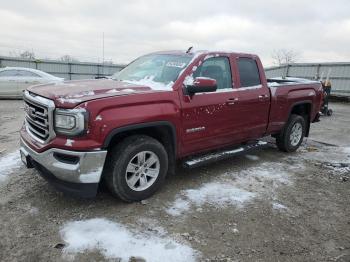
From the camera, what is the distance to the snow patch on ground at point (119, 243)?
11.4ft

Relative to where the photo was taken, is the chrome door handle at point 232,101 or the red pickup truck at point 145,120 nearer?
the red pickup truck at point 145,120

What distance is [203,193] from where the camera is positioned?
498 centimetres

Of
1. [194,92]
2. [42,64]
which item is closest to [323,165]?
[194,92]

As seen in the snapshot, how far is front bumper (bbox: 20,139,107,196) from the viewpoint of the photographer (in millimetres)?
3955

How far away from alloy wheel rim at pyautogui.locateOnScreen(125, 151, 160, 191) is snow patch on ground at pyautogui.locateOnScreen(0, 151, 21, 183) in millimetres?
1995

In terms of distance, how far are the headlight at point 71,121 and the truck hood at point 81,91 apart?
7cm

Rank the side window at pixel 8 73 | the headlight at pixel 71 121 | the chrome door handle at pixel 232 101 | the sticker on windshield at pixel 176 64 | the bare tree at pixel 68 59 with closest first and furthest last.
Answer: the headlight at pixel 71 121 < the sticker on windshield at pixel 176 64 < the chrome door handle at pixel 232 101 < the side window at pixel 8 73 < the bare tree at pixel 68 59

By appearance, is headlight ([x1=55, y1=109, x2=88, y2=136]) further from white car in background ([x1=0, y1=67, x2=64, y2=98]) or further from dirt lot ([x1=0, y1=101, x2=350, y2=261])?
white car in background ([x1=0, y1=67, x2=64, y2=98])

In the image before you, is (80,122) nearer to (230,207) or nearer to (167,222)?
(167,222)

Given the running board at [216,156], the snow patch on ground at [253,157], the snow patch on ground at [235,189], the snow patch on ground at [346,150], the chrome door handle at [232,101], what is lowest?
the snow patch on ground at [235,189]

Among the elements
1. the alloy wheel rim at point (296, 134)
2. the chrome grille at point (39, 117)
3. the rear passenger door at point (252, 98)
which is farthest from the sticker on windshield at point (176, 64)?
the alloy wheel rim at point (296, 134)

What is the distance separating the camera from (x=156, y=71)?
532 centimetres

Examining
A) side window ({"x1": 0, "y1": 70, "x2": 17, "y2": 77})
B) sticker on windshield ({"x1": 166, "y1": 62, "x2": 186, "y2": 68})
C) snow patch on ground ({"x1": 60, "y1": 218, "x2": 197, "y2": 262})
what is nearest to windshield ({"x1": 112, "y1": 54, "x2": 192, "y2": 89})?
sticker on windshield ({"x1": 166, "y1": 62, "x2": 186, "y2": 68})

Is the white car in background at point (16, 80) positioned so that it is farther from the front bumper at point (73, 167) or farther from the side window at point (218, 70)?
the front bumper at point (73, 167)
